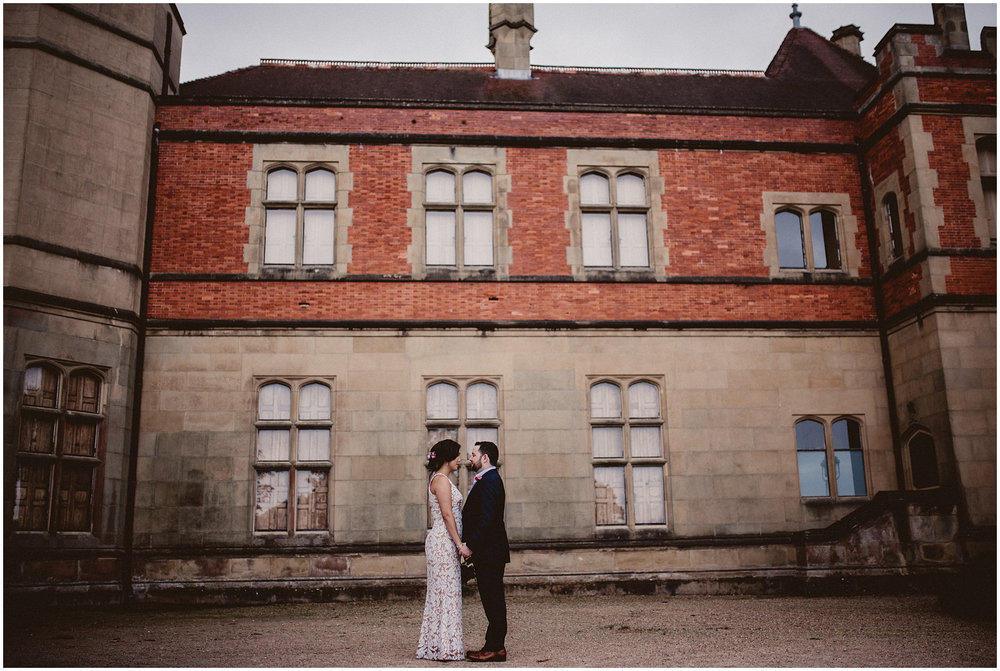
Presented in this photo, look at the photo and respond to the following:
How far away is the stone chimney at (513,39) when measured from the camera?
636 inches

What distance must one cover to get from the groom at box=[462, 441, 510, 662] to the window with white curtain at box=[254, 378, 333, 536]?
568 centimetres

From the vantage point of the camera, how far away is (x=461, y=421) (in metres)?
12.2

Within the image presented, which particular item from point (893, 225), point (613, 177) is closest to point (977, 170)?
point (893, 225)

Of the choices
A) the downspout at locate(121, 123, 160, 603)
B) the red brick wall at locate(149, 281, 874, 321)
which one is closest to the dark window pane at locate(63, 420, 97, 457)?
the downspout at locate(121, 123, 160, 603)

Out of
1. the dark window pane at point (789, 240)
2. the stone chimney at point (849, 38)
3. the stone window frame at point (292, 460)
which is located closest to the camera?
the stone window frame at point (292, 460)

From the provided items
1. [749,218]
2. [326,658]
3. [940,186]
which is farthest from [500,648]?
[940,186]

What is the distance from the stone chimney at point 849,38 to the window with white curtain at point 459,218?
10158 millimetres

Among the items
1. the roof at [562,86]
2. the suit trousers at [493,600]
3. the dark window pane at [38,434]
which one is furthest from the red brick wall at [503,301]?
the suit trousers at [493,600]

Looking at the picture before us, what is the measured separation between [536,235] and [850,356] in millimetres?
5432

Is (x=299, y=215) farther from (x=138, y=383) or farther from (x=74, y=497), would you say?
(x=74, y=497)

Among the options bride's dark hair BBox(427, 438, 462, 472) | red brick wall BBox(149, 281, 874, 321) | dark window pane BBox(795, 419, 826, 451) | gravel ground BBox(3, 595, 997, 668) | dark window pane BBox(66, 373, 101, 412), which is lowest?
gravel ground BBox(3, 595, 997, 668)

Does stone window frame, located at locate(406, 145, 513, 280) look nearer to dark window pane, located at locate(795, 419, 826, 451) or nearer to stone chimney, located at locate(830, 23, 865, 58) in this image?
dark window pane, located at locate(795, 419, 826, 451)

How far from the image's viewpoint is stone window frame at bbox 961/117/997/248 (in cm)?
1234

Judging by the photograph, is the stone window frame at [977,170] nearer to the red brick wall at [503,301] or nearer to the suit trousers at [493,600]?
the red brick wall at [503,301]
